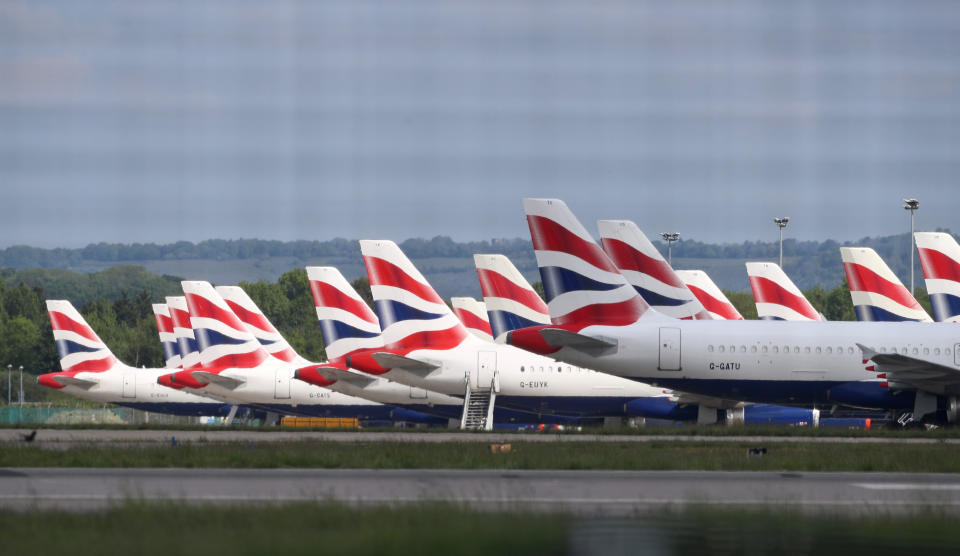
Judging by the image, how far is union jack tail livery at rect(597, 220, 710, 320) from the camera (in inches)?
1886

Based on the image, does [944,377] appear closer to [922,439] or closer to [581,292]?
[922,439]

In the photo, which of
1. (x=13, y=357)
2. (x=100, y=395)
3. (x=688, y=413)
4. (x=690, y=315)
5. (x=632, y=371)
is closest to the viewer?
(x=632, y=371)

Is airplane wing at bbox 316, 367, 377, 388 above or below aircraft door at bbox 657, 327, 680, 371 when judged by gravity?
below

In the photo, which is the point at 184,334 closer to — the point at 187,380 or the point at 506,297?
the point at 187,380

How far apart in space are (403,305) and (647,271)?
1162 centimetres

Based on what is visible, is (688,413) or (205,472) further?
(688,413)

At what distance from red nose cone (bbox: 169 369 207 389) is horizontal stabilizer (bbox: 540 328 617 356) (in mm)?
35314

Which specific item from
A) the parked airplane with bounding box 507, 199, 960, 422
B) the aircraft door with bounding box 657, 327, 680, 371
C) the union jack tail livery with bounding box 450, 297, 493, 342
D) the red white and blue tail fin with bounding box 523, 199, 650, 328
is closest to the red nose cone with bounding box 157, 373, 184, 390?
the union jack tail livery with bounding box 450, 297, 493, 342

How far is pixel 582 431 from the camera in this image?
45281 mm

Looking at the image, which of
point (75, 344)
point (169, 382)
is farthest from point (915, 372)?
point (75, 344)

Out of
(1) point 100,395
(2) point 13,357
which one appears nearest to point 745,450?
(1) point 100,395

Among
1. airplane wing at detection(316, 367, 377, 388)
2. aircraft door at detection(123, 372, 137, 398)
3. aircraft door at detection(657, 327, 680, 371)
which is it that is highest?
aircraft door at detection(657, 327, 680, 371)

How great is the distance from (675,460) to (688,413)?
81.6ft

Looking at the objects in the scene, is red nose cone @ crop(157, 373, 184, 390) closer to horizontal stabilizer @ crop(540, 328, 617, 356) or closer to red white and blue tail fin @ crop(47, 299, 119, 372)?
red white and blue tail fin @ crop(47, 299, 119, 372)
